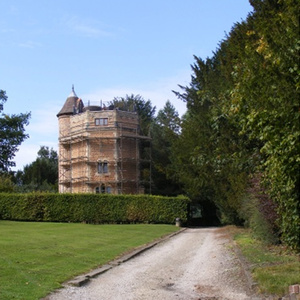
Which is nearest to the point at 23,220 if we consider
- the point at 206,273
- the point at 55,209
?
the point at 55,209

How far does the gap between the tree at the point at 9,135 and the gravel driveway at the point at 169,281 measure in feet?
108

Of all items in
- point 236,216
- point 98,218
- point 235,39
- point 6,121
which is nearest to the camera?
point 235,39

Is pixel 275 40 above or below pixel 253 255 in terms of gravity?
above

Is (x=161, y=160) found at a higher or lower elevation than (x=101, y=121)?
lower

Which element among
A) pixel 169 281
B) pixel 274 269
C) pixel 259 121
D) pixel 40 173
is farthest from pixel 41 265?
pixel 40 173

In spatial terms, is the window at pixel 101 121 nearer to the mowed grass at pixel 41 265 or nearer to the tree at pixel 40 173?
the tree at pixel 40 173

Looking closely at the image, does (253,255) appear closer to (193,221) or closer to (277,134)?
(277,134)

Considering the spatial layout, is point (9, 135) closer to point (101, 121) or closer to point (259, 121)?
point (101, 121)

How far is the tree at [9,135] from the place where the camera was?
145ft

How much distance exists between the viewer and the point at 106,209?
3916 centimetres

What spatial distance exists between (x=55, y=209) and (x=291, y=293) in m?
33.7

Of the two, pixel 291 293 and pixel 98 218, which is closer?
pixel 291 293

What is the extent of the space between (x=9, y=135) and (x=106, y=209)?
13.2 m

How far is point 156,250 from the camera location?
56.7ft
